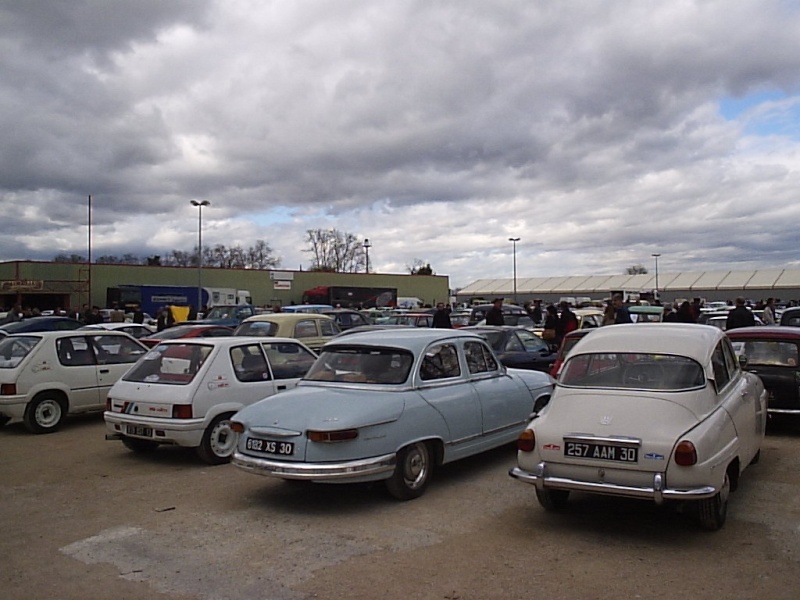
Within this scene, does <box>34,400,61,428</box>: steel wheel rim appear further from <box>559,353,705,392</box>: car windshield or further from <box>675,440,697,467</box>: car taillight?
<box>675,440,697,467</box>: car taillight

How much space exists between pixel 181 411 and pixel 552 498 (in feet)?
14.2

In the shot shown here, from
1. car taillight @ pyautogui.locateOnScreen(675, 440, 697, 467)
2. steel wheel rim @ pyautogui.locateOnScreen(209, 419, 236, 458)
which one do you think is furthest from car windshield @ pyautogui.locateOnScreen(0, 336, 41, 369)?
car taillight @ pyautogui.locateOnScreen(675, 440, 697, 467)

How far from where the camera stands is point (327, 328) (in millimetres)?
16859

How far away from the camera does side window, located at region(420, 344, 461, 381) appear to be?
7.65 metres

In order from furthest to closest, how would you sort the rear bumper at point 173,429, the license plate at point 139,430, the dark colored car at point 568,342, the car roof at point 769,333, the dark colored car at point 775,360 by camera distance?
the dark colored car at point 568,342, the car roof at point 769,333, the dark colored car at point 775,360, the license plate at point 139,430, the rear bumper at point 173,429

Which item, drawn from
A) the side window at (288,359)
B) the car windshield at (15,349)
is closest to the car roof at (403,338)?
the side window at (288,359)


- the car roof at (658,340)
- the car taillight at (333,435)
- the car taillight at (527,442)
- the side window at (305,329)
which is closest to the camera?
the car taillight at (527,442)

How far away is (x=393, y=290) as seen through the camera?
2589 inches

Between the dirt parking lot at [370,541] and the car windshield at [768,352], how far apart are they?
2.12m

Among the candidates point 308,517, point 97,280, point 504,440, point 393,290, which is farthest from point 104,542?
point 393,290

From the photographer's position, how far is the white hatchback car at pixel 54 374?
1064 centimetres

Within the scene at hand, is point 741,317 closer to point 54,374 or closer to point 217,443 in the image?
point 217,443

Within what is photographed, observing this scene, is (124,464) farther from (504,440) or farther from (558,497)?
(558,497)

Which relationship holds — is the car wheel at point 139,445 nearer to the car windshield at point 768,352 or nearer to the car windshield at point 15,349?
the car windshield at point 15,349
